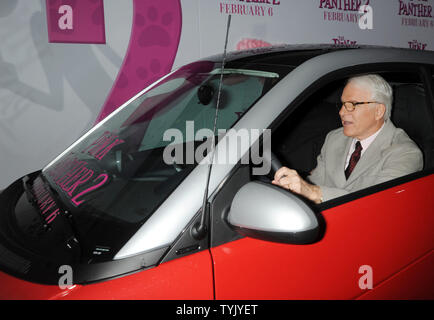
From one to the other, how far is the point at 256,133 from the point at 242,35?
10.2 ft

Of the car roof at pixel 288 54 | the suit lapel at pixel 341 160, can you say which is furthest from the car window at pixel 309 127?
the car roof at pixel 288 54

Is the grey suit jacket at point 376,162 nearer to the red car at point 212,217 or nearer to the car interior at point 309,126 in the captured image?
the red car at point 212,217

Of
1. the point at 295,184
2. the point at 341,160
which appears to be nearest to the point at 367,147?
the point at 341,160

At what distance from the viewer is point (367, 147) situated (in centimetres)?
147

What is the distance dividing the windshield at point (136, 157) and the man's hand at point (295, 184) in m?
0.27

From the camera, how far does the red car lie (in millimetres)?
833

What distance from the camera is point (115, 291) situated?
2.65 feet

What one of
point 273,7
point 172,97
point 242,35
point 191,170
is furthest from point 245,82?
point 273,7

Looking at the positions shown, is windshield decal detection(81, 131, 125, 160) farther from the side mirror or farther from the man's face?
the man's face

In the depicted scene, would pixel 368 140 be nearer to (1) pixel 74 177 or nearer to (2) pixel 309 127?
(2) pixel 309 127

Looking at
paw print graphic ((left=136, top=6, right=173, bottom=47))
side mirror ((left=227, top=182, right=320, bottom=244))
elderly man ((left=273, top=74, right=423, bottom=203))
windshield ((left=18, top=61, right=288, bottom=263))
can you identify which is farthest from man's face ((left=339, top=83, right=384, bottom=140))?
paw print graphic ((left=136, top=6, right=173, bottom=47))

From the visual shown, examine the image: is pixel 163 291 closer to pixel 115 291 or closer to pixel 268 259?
pixel 115 291

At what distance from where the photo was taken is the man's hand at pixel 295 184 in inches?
45.5

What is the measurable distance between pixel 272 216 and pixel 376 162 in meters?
0.79
